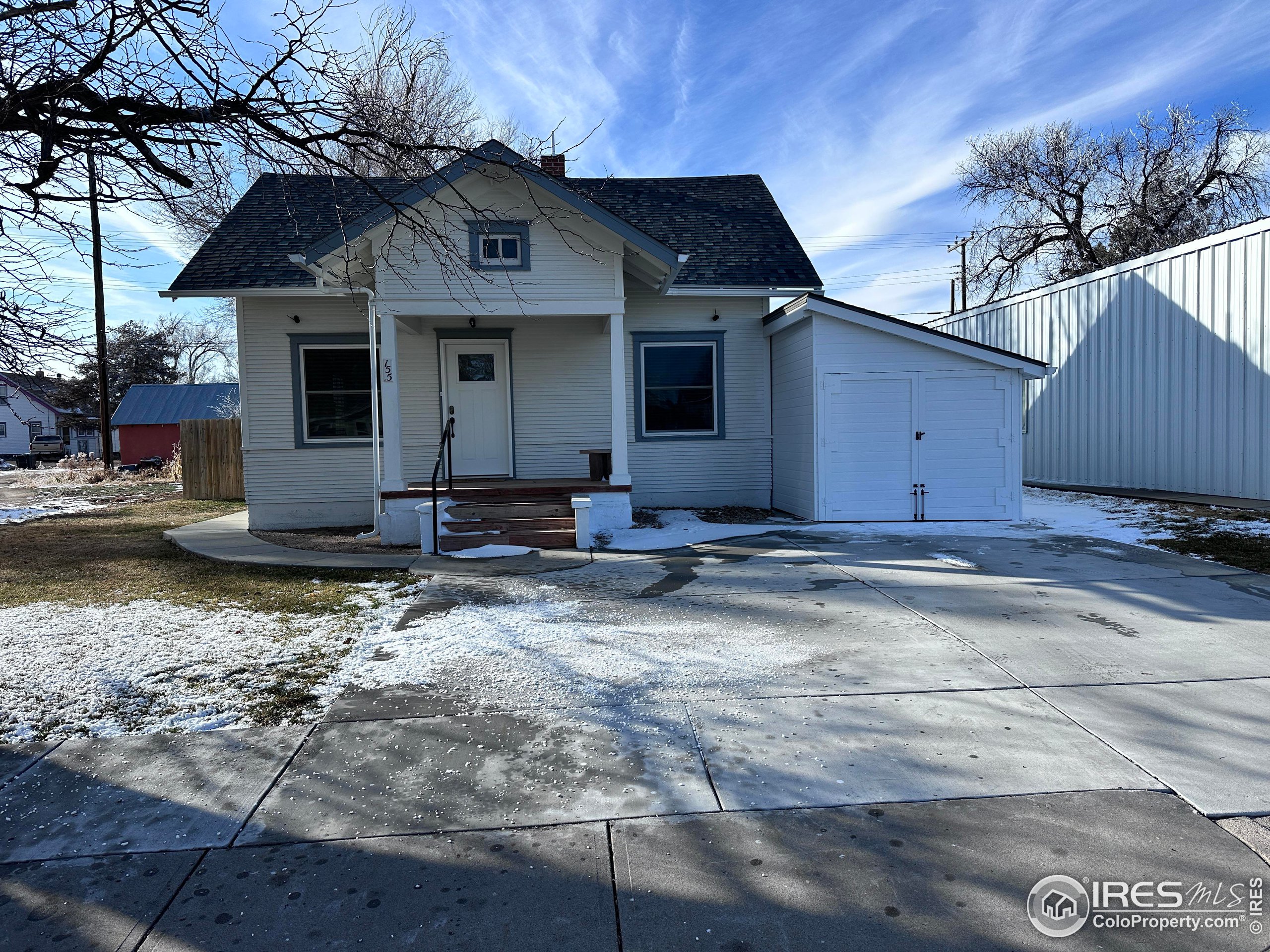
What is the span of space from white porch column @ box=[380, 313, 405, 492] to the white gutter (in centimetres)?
23

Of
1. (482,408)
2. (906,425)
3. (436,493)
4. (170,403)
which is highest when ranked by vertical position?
(170,403)

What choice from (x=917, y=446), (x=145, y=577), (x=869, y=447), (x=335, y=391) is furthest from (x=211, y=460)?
(x=917, y=446)

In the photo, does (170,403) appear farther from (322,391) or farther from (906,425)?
(906,425)

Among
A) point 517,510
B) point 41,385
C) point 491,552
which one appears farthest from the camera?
point 517,510

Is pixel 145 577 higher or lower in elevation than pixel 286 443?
lower

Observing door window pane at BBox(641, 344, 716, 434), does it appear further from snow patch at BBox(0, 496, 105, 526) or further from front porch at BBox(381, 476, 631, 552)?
snow patch at BBox(0, 496, 105, 526)

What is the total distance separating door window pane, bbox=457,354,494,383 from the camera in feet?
41.3

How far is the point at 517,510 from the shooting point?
10359 millimetres

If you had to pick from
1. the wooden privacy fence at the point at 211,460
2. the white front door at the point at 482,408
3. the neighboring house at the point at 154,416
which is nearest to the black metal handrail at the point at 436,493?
the white front door at the point at 482,408

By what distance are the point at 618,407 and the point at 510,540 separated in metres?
2.42

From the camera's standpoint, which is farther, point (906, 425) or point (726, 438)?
point (726, 438)

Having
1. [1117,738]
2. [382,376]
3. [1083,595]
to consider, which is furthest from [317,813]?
[382,376]

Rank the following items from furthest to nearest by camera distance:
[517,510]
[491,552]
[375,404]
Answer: [375,404]
[517,510]
[491,552]

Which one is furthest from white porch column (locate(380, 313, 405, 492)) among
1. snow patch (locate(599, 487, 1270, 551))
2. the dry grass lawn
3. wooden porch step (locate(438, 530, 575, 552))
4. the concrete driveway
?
the concrete driveway
